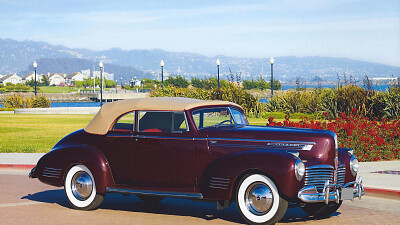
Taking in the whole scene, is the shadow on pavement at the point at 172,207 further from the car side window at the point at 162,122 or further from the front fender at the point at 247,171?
the car side window at the point at 162,122

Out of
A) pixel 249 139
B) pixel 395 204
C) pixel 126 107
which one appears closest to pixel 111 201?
pixel 126 107

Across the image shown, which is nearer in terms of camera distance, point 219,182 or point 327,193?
point 327,193

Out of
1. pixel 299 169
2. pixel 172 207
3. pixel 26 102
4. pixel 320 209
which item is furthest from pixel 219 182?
pixel 26 102

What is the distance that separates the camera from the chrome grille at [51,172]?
9.80 metres

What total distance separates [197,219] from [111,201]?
237 cm

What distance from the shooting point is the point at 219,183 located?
8422mm

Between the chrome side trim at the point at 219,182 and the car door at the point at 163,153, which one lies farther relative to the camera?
the car door at the point at 163,153

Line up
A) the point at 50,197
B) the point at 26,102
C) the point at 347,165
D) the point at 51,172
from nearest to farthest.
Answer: the point at 347,165, the point at 51,172, the point at 50,197, the point at 26,102

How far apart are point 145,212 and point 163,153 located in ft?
4.09

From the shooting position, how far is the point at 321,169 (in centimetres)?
819

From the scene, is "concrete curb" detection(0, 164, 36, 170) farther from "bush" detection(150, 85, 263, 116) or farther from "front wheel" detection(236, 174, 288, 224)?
"bush" detection(150, 85, 263, 116)

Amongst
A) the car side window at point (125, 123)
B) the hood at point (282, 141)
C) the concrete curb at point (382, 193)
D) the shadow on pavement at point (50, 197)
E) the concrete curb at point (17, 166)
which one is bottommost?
the shadow on pavement at point (50, 197)

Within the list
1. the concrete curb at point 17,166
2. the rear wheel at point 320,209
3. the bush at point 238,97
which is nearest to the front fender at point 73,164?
the rear wheel at point 320,209

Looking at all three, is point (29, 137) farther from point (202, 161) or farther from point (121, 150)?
point (202, 161)
